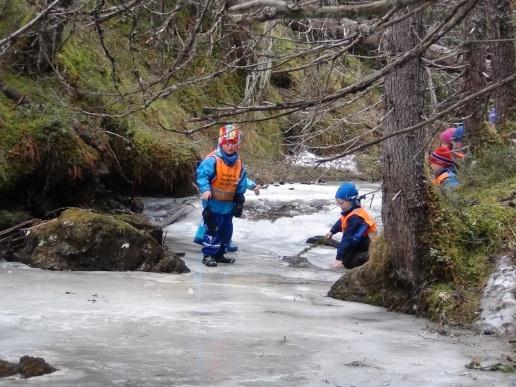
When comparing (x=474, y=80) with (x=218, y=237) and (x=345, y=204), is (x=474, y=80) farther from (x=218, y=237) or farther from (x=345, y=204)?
(x=218, y=237)

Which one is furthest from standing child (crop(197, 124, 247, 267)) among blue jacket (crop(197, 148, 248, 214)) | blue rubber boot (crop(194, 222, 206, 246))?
blue rubber boot (crop(194, 222, 206, 246))

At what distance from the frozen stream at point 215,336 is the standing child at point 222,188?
1.75 meters

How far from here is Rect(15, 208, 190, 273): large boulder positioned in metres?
8.67

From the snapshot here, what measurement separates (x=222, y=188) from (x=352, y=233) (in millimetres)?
1778

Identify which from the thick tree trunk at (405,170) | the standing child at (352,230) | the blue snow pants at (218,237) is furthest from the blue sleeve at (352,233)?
the thick tree trunk at (405,170)

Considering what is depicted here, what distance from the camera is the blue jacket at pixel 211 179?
10.6 meters

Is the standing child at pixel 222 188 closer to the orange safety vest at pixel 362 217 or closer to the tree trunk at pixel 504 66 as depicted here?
the orange safety vest at pixel 362 217

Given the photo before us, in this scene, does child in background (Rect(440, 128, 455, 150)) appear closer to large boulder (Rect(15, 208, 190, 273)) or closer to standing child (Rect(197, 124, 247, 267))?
→ standing child (Rect(197, 124, 247, 267))

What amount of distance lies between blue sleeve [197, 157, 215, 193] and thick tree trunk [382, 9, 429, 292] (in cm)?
364

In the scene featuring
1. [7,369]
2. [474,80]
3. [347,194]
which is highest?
[474,80]

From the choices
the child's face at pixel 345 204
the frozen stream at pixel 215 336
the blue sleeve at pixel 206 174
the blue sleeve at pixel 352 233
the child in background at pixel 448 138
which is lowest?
the frozen stream at pixel 215 336

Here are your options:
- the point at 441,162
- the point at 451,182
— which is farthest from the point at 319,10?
the point at 441,162

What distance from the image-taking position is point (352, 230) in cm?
1039

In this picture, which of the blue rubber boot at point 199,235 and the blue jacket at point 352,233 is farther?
the blue rubber boot at point 199,235
